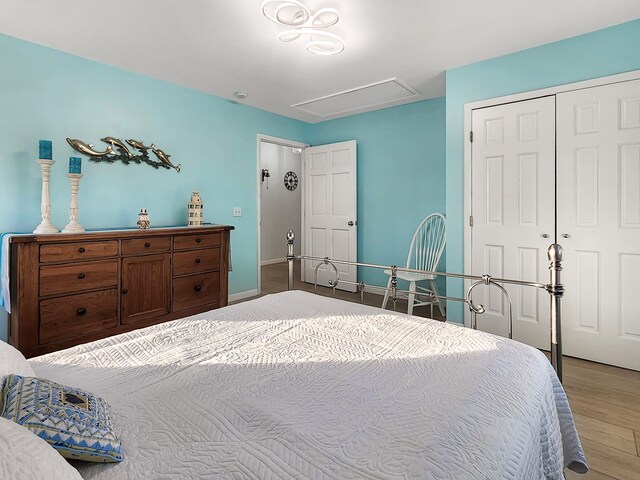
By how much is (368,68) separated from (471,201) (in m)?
1.54

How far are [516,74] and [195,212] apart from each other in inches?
127

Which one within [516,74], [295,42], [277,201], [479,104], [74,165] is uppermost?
[295,42]

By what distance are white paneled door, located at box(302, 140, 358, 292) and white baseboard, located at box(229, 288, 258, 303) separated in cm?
93

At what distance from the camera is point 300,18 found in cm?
231

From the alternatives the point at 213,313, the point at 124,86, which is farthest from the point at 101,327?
the point at 124,86

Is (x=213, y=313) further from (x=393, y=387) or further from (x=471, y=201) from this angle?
(x=471, y=201)

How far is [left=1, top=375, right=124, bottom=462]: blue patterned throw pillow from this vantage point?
2.37 ft

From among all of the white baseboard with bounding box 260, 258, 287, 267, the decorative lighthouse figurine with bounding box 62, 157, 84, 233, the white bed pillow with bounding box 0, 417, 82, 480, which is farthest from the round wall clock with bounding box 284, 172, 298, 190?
the white bed pillow with bounding box 0, 417, 82, 480

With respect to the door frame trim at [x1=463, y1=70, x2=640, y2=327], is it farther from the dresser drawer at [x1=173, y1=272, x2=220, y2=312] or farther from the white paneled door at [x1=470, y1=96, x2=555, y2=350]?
the dresser drawer at [x1=173, y1=272, x2=220, y2=312]

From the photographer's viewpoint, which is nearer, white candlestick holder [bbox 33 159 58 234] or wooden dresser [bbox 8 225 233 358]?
wooden dresser [bbox 8 225 233 358]

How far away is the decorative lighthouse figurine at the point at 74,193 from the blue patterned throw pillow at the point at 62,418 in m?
2.31

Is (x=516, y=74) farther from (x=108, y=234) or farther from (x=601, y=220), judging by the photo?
(x=108, y=234)

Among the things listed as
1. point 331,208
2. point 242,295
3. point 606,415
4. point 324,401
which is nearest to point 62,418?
point 324,401

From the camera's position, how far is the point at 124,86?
3387mm
